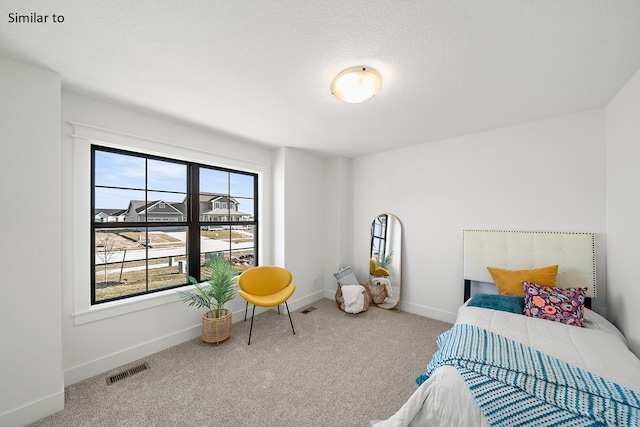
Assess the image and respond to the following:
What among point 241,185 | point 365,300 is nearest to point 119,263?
point 241,185

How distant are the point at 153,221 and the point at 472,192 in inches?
150

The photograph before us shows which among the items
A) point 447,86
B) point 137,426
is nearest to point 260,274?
point 137,426

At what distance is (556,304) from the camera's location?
201 cm

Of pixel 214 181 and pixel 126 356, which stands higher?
pixel 214 181

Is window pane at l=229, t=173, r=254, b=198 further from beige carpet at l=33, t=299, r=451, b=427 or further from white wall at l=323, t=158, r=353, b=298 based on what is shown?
beige carpet at l=33, t=299, r=451, b=427

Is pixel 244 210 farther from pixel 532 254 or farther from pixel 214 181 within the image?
pixel 532 254

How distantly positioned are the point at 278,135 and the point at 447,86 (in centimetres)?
193

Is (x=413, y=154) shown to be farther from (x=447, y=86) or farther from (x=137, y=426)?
(x=137, y=426)

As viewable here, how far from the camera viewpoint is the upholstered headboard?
230cm

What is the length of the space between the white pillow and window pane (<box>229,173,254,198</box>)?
6.04ft

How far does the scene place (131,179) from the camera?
2.50 meters

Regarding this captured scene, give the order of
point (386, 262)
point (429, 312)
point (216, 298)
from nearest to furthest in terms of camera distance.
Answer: point (216, 298) → point (429, 312) → point (386, 262)

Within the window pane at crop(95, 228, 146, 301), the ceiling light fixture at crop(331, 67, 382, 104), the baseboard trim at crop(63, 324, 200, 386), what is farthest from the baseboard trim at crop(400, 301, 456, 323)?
the window pane at crop(95, 228, 146, 301)

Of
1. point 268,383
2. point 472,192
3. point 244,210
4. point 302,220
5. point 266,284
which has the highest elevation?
point 472,192
